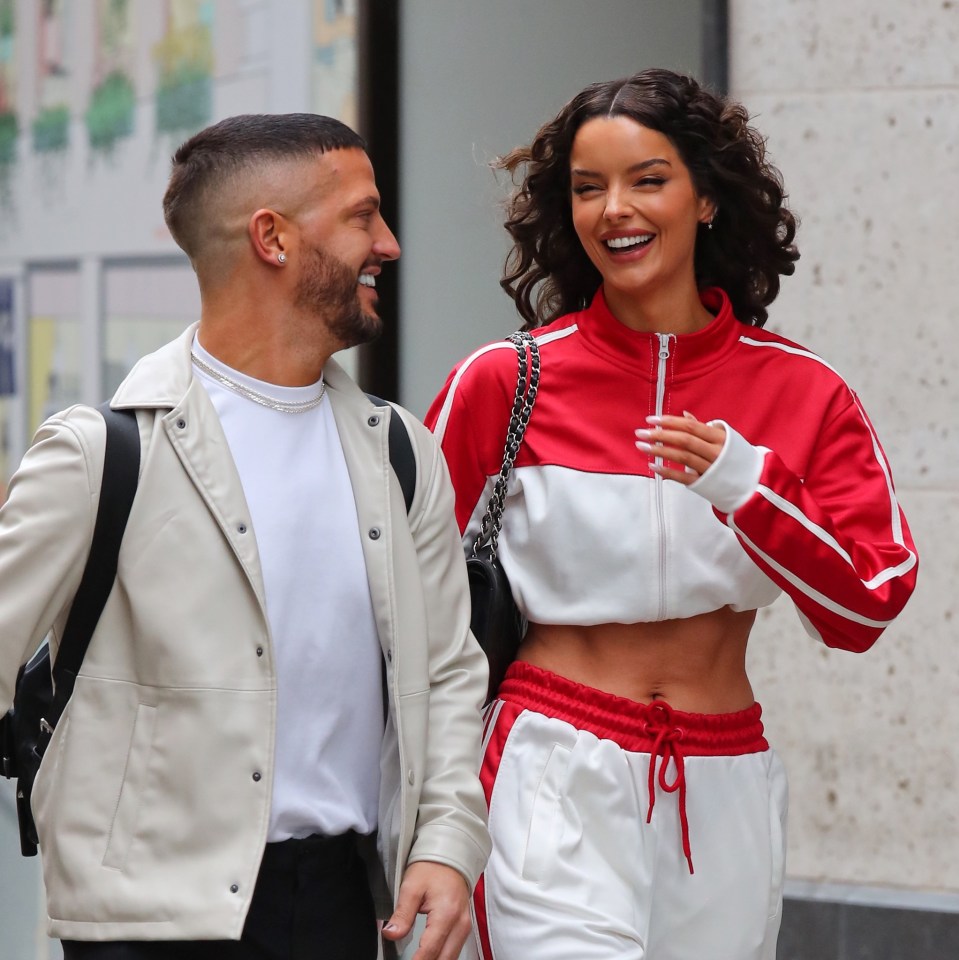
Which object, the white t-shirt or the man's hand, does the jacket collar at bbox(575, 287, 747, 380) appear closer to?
the white t-shirt

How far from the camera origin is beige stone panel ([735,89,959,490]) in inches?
204

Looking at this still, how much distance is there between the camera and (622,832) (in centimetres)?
331

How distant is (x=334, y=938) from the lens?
2.71 meters

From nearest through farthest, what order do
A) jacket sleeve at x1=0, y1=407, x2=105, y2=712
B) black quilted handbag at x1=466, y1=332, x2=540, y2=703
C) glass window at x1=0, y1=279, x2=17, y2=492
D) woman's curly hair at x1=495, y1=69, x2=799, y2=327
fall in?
jacket sleeve at x1=0, y1=407, x2=105, y2=712
black quilted handbag at x1=466, y1=332, x2=540, y2=703
woman's curly hair at x1=495, y1=69, x2=799, y2=327
glass window at x1=0, y1=279, x2=17, y2=492

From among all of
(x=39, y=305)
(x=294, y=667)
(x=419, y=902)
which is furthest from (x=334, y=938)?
(x=39, y=305)

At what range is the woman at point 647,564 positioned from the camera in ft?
10.8

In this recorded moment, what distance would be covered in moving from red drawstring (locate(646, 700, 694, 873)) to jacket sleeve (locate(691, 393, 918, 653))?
1.14 feet

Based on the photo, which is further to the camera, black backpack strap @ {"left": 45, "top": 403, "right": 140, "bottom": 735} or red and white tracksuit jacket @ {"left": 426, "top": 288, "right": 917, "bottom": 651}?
red and white tracksuit jacket @ {"left": 426, "top": 288, "right": 917, "bottom": 651}

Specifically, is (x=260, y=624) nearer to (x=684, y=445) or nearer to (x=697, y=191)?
(x=684, y=445)

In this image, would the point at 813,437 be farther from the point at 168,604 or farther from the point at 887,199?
the point at 887,199

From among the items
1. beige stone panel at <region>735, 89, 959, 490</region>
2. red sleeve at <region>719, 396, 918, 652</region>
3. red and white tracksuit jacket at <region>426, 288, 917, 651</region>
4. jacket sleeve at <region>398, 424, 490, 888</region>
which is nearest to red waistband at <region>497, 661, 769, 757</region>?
red and white tracksuit jacket at <region>426, 288, 917, 651</region>

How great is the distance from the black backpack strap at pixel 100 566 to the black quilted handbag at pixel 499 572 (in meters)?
0.96

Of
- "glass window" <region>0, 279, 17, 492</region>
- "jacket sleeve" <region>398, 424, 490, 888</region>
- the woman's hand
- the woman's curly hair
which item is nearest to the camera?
"jacket sleeve" <region>398, 424, 490, 888</region>

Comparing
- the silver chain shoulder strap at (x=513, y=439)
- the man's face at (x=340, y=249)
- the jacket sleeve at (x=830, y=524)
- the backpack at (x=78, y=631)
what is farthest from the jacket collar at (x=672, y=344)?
the backpack at (x=78, y=631)
